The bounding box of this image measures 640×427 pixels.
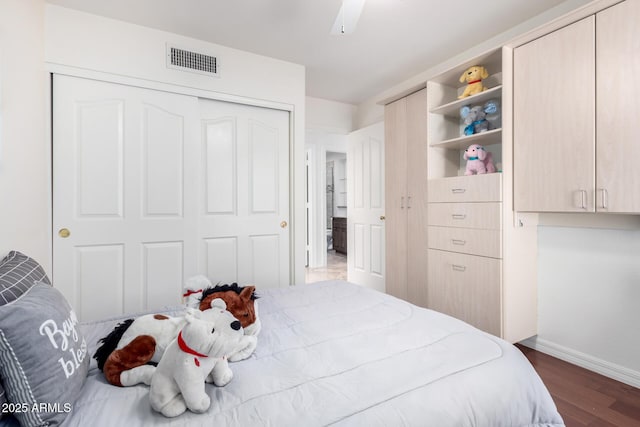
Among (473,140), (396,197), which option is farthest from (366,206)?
(473,140)

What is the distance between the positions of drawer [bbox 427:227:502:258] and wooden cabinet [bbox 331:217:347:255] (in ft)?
13.6

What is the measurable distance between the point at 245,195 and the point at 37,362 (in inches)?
85.0

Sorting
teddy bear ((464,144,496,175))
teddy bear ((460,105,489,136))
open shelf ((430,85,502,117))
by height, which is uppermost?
open shelf ((430,85,502,117))

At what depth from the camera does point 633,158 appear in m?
1.63

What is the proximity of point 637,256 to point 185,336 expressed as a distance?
8.21ft

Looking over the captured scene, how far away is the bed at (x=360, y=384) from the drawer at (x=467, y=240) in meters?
1.04

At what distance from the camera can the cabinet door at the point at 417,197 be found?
9.43ft

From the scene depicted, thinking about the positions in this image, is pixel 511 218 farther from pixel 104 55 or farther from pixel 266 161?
pixel 104 55

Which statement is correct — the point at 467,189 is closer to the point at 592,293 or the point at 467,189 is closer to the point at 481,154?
the point at 481,154

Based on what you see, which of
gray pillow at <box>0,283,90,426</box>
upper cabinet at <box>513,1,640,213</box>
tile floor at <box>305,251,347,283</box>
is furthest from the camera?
tile floor at <box>305,251,347,283</box>

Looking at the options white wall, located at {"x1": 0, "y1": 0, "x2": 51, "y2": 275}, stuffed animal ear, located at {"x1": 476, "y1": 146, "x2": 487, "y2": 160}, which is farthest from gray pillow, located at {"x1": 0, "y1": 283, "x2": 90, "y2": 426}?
stuffed animal ear, located at {"x1": 476, "y1": 146, "x2": 487, "y2": 160}

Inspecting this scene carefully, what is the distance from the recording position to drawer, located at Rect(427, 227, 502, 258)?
2.17 m

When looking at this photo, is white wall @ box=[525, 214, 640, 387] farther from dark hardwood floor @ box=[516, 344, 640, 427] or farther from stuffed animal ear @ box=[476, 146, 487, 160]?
stuffed animal ear @ box=[476, 146, 487, 160]

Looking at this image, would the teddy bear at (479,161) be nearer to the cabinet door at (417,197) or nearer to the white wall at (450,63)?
the cabinet door at (417,197)
